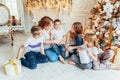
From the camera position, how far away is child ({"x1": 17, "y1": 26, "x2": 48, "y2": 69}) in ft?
10.7

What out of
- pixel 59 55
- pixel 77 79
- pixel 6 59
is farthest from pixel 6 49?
pixel 77 79

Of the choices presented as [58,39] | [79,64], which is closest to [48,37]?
[58,39]

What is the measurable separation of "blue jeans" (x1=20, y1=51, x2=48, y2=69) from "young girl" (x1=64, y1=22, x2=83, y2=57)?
18.7 inches

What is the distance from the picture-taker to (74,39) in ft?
11.9

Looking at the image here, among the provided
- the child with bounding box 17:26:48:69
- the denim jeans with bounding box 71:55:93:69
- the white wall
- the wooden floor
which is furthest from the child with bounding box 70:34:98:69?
the white wall

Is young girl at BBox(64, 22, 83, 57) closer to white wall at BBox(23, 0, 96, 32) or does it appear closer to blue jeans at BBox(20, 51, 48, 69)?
blue jeans at BBox(20, 51, 48, 69)

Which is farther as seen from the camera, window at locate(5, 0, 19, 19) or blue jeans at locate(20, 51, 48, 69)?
window at locate(5, 0, 19, 19)

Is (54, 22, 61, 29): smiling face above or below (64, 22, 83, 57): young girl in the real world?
above

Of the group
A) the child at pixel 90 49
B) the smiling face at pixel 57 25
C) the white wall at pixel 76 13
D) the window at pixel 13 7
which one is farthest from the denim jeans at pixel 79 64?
the window at pixel 13 7

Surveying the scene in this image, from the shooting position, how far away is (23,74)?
302 cm

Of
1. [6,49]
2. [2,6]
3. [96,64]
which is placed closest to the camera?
[96,64]

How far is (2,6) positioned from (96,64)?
9.64ft

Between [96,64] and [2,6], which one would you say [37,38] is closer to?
[96,64]

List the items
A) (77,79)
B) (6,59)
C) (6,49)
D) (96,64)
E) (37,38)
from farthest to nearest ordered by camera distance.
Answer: (6,49) < (6,59) < (37,38) < (96,64) < (77,79)
